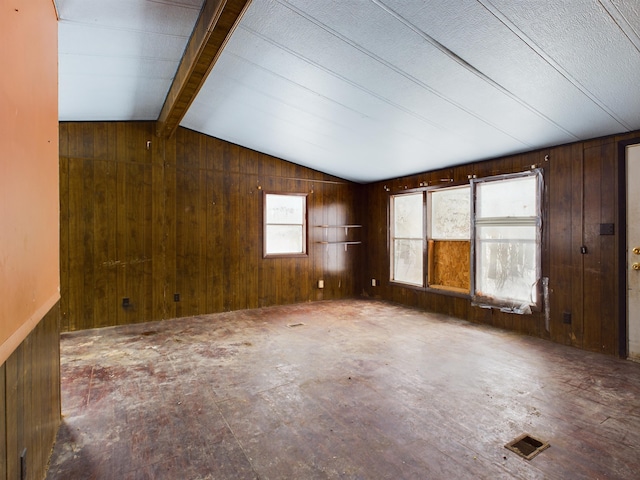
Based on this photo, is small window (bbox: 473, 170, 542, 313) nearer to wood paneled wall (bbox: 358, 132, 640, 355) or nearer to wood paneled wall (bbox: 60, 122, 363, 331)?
wood paneled wall (bbox: 358, 132, 640, 355)

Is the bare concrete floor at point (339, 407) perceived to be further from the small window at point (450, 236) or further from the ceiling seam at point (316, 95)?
the ceiling seam at point (316, 95)

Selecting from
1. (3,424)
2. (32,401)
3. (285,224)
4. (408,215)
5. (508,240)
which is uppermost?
(408,215)

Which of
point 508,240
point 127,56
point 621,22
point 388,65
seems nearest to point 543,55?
point 621,22

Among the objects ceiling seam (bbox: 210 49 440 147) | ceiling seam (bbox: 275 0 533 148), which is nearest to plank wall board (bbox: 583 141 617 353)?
ceiling seam (bbox: 275 0 533 148)

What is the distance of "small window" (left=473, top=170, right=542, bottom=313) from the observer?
13.4 ft

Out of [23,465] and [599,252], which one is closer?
[23,465]

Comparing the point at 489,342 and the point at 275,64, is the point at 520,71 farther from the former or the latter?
the point at 489,342

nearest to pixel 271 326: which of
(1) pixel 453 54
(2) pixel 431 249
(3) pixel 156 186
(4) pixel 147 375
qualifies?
(4) pixel 147 375

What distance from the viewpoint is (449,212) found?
549cm

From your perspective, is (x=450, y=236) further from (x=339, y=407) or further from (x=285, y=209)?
(x=339, y=407)

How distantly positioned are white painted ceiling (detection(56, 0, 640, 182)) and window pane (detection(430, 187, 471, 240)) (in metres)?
1.06

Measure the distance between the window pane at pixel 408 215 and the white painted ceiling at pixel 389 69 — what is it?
1.39 meters

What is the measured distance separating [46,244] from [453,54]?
278 centimetres

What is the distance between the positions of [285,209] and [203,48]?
3577 mm
